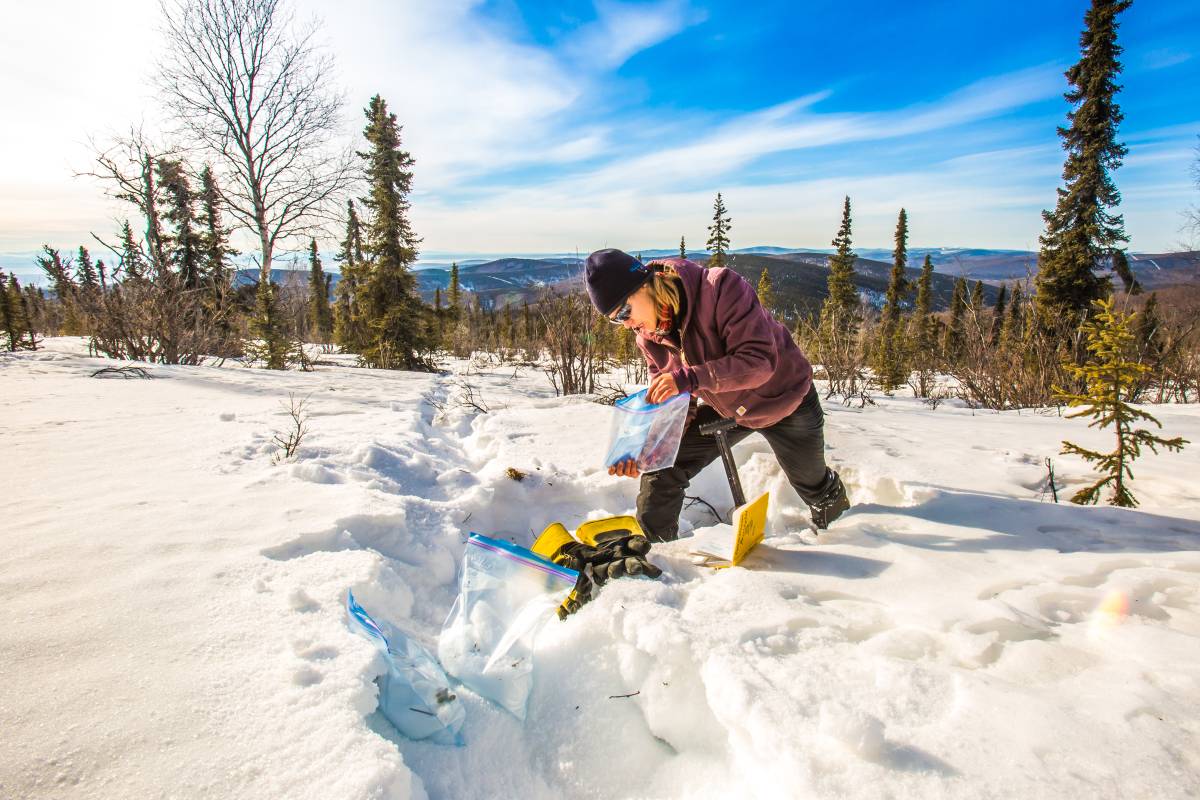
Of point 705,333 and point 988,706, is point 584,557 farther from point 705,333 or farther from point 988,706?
point 988,706

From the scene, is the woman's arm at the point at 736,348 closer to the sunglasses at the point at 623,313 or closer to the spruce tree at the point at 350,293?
the sunglasses at the point at 623,313

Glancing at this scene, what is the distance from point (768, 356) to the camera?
242 centimetres

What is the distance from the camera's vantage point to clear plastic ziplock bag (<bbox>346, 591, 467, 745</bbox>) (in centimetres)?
142

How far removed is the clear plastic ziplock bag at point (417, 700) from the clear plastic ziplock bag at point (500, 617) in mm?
100

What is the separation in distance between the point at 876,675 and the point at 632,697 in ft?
2.37

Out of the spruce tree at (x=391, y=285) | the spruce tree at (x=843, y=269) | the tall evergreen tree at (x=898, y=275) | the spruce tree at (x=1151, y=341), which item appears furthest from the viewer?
the tall evergreen tree at (x=898, y=275)

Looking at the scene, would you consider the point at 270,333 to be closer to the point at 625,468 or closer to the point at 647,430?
the point at 625,468

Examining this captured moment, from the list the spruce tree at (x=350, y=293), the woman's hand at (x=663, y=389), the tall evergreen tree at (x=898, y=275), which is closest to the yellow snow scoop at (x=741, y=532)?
the woman's hand at (x=663, y=389)

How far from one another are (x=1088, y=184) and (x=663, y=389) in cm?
2318

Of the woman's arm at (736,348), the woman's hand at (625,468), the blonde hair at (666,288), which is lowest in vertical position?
the woman's hand at (625,468)

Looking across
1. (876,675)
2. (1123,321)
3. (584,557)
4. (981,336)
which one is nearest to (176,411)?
(584,557)

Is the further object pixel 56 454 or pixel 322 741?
Result: pixel 56 454

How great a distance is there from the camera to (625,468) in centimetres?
268

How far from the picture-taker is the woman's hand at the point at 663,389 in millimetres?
2295
